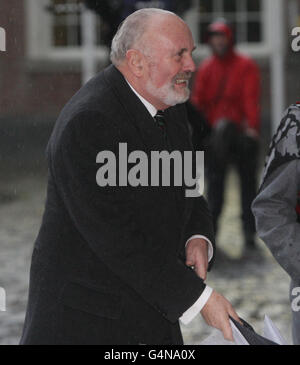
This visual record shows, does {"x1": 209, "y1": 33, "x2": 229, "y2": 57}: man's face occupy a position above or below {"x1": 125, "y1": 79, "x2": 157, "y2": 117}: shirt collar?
above

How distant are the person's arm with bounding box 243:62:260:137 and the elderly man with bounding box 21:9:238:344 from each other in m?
4.82

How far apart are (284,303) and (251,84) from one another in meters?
2.46

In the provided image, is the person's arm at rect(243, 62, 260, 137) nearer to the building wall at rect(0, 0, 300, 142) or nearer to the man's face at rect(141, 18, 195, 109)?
the man's face at rect(141, 18, 195, 109)

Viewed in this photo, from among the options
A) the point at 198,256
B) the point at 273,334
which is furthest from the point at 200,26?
the point at 273,334

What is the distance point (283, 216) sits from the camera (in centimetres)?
270

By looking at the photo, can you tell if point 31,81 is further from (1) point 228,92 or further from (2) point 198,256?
(2) point 198,256

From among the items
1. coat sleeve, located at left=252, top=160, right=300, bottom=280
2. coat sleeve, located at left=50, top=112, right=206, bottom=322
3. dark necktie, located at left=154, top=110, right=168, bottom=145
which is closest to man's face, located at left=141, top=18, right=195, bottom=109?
dark necktie, located at left=154, top=110, right=168, bottom=145

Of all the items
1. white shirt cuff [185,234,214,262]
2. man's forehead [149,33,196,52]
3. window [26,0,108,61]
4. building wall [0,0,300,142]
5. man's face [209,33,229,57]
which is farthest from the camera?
window [26,0,108,61]

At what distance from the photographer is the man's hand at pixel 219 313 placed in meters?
2.42

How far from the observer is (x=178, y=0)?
572 cm

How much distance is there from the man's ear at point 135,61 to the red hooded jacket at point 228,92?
4.82 metres

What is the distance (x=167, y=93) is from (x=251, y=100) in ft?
16.4

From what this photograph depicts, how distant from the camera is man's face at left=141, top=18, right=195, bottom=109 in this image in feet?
8.36
